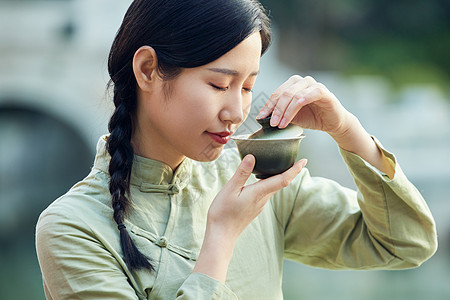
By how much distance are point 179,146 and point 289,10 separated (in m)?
18.2

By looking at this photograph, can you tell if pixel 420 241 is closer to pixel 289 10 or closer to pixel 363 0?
pixel 289 10

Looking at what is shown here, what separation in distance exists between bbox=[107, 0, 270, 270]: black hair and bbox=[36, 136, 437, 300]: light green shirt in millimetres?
38

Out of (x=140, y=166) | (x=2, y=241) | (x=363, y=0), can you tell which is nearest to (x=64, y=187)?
(x=2, y=241)

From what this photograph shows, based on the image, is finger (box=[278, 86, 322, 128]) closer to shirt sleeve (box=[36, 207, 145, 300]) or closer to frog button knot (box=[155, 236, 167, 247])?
frog button knot (box=[155, 236, 167, 247])

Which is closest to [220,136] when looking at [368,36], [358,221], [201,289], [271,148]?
[271,148]

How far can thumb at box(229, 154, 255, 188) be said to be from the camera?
1.66 meters

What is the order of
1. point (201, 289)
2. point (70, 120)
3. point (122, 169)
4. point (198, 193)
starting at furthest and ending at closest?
point (70, 120), point (198, 193), point (122, 169), point (201, 289)

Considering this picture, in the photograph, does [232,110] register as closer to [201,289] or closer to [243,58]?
[243,58]

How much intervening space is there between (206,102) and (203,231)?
1.39 feet

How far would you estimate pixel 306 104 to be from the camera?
1.79 metres

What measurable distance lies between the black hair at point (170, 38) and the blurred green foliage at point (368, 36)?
55.0 ft

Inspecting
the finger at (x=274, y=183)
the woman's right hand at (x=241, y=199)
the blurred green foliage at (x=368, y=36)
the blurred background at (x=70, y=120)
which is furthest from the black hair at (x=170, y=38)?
the blurred green foliage at (x=368, y=36)

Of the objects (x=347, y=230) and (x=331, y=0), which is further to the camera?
(x=331, y=0)

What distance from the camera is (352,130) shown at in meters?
1.86
